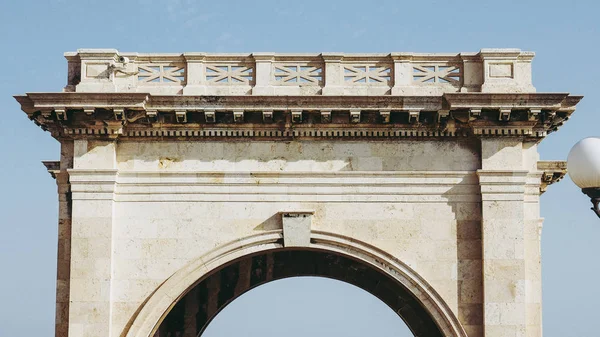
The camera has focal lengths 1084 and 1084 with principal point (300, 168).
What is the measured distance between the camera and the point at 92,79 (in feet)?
72.8

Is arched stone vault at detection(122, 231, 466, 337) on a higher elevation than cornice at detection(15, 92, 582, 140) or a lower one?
lower

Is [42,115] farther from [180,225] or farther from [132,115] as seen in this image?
[180,225]

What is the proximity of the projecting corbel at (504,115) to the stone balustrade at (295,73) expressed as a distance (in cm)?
83

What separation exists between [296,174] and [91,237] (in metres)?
4.32

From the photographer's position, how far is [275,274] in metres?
27.3

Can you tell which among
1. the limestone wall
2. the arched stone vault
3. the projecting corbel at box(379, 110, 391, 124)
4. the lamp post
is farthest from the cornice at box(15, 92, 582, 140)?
the lamp post

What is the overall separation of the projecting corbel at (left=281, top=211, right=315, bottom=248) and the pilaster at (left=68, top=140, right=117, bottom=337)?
3.51 meters

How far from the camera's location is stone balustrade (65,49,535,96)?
2211 centimetres

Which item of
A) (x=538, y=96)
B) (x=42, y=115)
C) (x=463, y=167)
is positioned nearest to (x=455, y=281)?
(x=463, y=167)

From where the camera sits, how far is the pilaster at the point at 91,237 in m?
21.5

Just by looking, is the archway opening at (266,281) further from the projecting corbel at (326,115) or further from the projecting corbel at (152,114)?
the projecting corbel at (152,114)

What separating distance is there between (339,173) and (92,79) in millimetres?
5406

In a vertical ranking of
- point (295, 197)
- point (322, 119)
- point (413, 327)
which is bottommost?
point (413, 327)

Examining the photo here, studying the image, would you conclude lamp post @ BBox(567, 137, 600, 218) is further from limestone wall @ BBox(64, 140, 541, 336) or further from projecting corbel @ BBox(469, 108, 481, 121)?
limestone wall @ BBox(64, 140, 541, 336)
